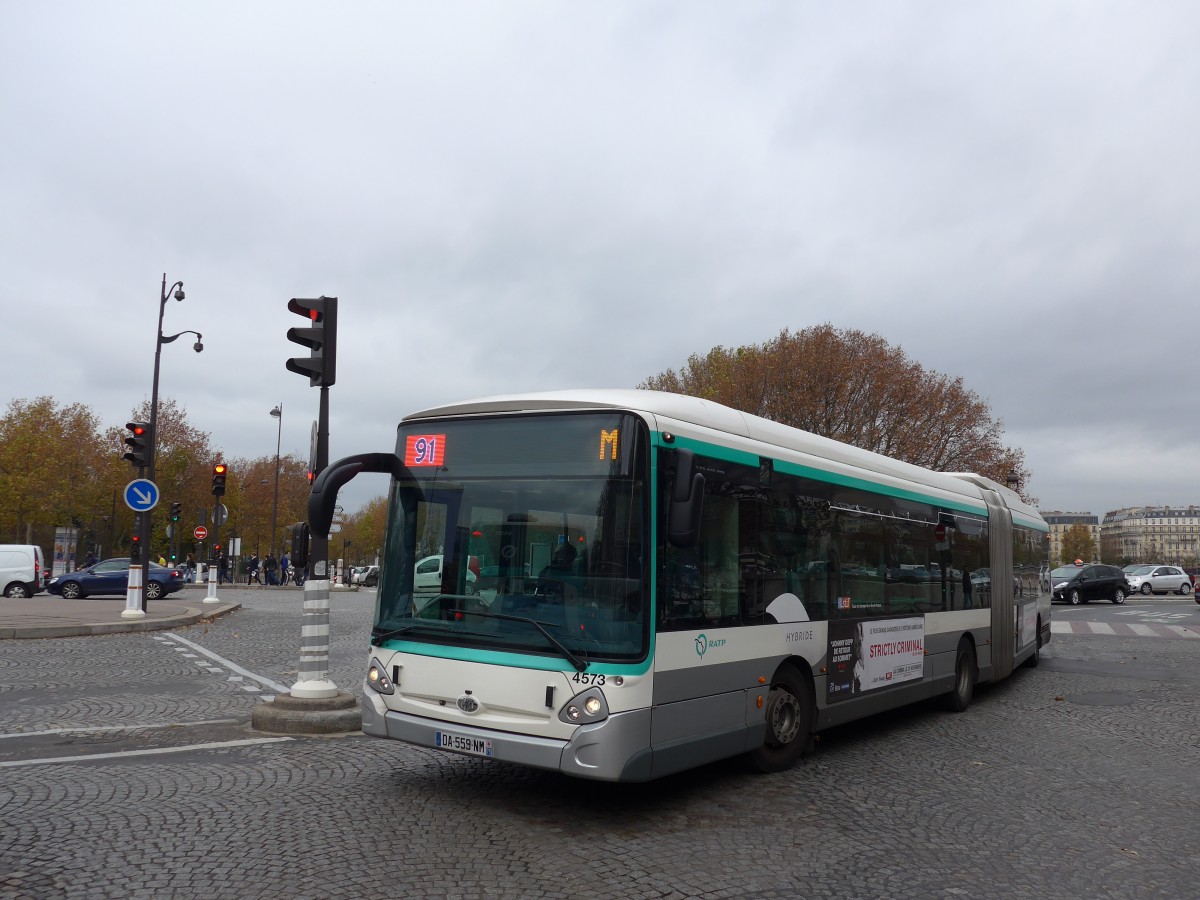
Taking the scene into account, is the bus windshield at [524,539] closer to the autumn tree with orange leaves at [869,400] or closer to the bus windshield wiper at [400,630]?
the bus windshield wiper at [400,630]

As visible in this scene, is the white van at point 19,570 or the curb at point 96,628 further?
the white van at point 19,570

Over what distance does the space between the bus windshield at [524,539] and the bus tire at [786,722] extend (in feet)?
6.61

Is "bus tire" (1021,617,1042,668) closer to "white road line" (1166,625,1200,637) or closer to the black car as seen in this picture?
"white road line" (1166,625,1200,637)

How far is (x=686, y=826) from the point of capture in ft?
19.2

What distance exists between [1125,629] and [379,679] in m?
23.9

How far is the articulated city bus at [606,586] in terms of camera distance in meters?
5.76

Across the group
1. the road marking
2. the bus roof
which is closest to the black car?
the road marking

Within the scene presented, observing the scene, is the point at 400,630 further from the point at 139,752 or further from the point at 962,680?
the point at 962,680

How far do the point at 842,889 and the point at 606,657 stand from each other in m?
1.74

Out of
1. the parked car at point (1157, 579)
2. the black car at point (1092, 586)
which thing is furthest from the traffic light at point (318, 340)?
the parked car at point (1157, 579)

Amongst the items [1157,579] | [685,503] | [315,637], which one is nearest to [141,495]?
[315,637]

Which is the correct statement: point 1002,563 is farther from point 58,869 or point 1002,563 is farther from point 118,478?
point 118,478

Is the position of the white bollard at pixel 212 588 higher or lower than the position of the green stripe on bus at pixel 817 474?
lower

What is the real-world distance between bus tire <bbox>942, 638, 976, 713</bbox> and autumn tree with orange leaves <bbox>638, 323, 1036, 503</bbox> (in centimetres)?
2842
